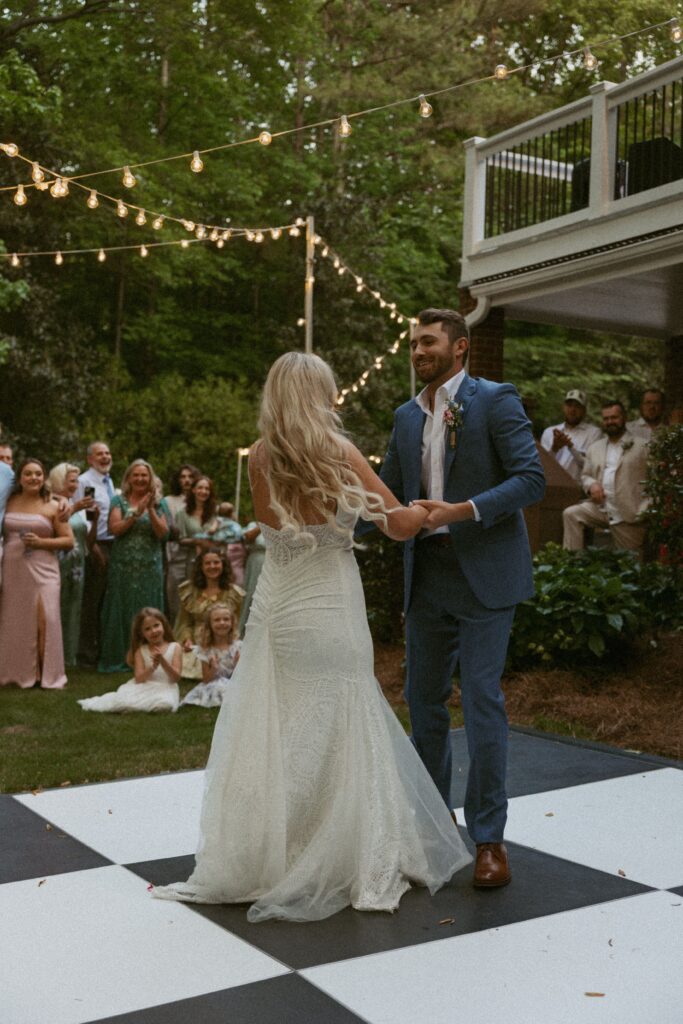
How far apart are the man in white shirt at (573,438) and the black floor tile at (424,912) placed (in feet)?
23.8

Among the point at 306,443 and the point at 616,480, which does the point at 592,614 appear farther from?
the point at 306,443

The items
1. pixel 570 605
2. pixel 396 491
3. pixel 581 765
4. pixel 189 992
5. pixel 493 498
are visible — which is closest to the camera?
pixel 189 992

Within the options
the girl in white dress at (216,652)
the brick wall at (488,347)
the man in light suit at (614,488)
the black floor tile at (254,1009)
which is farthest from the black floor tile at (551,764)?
the brick wall at (488,347)

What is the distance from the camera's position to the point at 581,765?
5574 millimetres

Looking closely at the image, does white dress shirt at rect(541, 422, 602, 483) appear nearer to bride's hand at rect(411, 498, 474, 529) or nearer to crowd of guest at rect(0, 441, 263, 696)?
crowd of guest at rect(0, 441, 263, 696)

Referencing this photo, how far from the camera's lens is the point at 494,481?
12.9 ft

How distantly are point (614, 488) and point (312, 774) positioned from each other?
657 cm

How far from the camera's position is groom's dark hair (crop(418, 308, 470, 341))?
12.6ft

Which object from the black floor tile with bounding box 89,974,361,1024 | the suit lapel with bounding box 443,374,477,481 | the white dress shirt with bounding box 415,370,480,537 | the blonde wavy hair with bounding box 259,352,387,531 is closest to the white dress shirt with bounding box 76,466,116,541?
the white dress shirt with bounding box 415,370,480,537

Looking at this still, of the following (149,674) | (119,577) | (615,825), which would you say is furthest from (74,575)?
(615,825)

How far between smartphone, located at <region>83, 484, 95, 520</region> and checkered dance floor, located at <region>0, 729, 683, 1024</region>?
4.84m

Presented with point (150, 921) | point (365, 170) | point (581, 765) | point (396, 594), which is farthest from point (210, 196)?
point (150, 921)

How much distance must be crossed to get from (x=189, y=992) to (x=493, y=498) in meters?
1.71

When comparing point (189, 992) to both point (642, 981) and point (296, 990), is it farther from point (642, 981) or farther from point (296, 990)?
point (642, 981)
